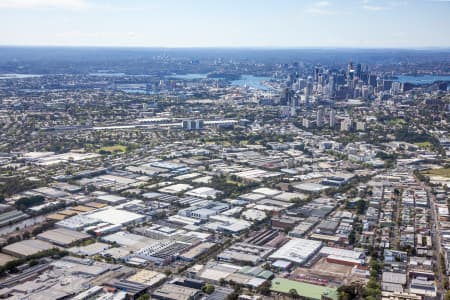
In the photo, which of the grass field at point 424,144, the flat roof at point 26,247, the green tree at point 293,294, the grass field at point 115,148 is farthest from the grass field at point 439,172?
the flat roof at point 26,247

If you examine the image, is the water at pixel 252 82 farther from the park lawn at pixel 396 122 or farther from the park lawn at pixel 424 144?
the park lawn at pixel 424 144

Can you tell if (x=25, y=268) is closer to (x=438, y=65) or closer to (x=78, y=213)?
(x=78, y=213)

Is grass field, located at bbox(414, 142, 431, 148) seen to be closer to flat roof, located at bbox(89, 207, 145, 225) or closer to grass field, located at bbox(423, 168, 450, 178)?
grass field, located at bbox(423, 168, 450, 178)

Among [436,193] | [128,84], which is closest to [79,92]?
[128,84]

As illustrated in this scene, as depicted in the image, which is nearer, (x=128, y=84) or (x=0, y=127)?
(x=0, y=127)

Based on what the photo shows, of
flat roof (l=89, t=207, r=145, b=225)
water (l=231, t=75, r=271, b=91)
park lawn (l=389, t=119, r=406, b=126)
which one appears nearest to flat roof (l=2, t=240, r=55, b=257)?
flat roof (l=89, t=207, r=145, b=225)

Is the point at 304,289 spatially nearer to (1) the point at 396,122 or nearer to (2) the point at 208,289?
(2) the point at 208,289

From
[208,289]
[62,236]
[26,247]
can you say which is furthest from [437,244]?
[26,247]

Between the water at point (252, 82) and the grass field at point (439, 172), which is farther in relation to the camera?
the water at point (252, 82)
